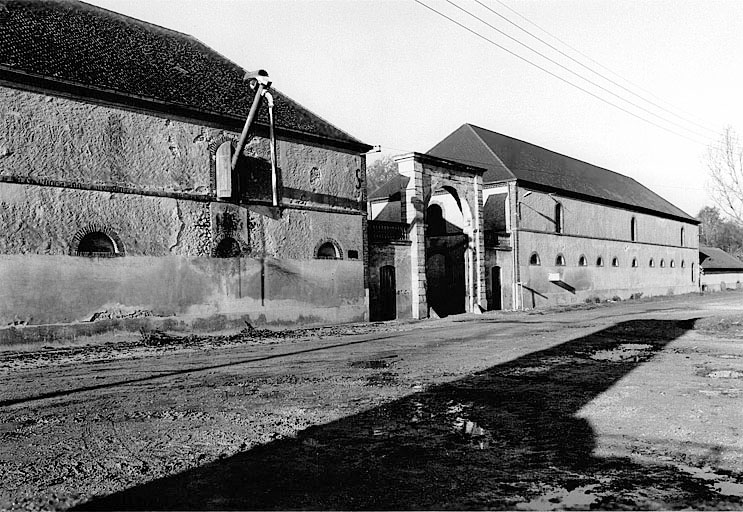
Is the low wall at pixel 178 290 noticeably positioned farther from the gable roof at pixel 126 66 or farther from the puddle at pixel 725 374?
the puddle at pixel 725 374

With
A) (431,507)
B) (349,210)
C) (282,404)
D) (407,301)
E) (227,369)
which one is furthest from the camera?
(407,301)

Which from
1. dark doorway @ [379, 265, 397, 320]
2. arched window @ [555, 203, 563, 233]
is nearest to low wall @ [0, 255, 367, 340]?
dark doorway @ [379, 265, 397, 320]

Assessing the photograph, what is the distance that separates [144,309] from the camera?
582 inches

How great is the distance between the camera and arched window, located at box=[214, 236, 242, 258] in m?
16.4

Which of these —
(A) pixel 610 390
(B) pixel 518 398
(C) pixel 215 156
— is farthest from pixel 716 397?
(C) pixel 215 156

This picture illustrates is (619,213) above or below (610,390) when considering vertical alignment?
above

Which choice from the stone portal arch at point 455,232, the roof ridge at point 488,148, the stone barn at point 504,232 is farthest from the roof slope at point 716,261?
the stone portal arch at point 455,232

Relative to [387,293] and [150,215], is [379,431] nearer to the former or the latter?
[150,215]

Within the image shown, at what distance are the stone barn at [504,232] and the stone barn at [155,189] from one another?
110 inches

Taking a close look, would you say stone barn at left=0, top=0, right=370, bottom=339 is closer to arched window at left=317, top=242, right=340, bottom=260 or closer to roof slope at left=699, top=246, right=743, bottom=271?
arched window at left=317, top=242, right=340, bottom=260

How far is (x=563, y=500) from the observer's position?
3.94 m

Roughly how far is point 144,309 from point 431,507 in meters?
12.5

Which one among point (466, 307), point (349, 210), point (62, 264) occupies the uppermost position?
point (349, 210)

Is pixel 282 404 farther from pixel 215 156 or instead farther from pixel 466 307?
pixel 466 307
